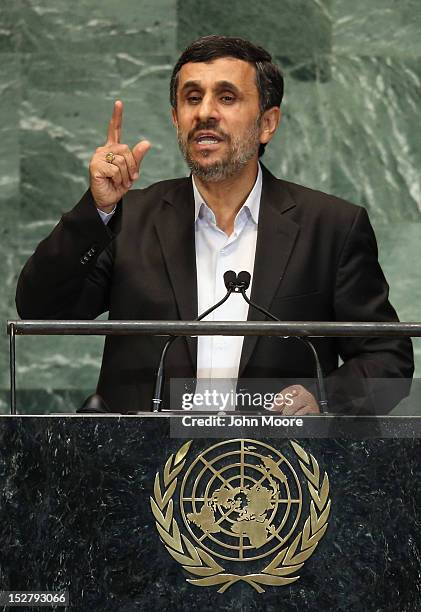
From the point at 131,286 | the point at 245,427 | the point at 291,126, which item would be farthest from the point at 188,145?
the point at 291,126

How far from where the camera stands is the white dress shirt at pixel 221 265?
2.81 metres

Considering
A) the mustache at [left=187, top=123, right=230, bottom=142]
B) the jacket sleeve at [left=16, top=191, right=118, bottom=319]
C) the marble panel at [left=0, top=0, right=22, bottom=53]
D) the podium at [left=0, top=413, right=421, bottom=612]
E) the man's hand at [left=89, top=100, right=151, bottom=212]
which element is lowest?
the podium at [left=0, top=413, right=421, bottom=612]

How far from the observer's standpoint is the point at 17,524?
216 centimetres

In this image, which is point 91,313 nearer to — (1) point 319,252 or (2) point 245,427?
(1) point 319,252

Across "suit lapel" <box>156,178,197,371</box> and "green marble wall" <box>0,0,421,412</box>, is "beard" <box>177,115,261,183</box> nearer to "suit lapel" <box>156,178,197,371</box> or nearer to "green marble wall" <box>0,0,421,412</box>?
"suit lapel" <box>156,178,197,371</box>

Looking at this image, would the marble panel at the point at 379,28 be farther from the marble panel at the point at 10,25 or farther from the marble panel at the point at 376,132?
the marble panel at the point at 10,25

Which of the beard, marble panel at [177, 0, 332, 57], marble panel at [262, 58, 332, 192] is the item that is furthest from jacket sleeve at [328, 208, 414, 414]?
marble panel at [177, 0, 332, 57]

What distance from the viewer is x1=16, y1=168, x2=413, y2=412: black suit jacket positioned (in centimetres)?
276

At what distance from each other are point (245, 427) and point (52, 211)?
8.90ft

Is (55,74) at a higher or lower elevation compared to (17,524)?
higher

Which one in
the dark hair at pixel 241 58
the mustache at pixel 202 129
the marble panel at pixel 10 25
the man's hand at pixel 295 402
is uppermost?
the marble panel at pixel 10 25

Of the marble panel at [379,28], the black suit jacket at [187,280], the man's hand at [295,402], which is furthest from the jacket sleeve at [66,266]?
the marble panel at [379,28]

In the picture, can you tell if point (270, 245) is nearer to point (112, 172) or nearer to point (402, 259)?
point (112, 172)

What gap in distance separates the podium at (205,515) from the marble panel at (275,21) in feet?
9.23
